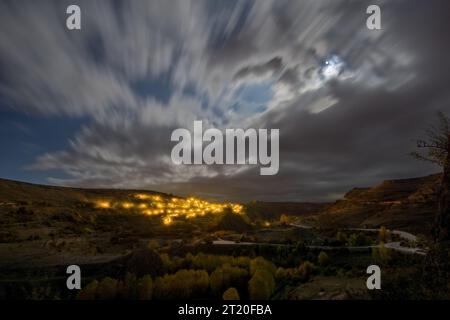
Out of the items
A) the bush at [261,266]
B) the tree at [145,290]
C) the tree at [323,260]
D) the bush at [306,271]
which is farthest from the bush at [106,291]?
the tree at [323,260]

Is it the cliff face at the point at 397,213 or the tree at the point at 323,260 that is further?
the cliff face at the point at 397,213

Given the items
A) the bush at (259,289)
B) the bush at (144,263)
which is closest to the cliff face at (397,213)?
the bush at (259,289)

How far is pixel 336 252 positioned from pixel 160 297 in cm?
2741

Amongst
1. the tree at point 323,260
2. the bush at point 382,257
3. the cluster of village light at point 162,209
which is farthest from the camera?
the cluster of village light at point 162,209

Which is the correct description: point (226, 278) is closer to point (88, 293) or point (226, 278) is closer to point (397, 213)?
point (88, 293)

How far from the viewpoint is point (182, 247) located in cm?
4166

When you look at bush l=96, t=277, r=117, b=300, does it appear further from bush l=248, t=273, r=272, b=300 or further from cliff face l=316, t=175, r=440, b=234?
cliff face l=316, t=175, r=440, b=234

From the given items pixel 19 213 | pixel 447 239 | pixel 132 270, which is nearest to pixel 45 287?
pixel 132 270

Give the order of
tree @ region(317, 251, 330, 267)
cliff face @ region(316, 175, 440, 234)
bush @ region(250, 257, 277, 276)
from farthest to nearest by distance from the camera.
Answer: cliff face @ region(316, 175, 440, 234), tree @ region(317, 251, 330, 267), bush @ region(250, 257, 277, 276)

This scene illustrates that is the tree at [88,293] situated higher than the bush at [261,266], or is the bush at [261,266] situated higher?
the tree at [88,293]

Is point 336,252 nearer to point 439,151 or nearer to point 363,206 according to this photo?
point 439,151

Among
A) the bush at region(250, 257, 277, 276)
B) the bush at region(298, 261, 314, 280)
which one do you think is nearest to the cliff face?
the bush at region(298, 261, 314, 280)

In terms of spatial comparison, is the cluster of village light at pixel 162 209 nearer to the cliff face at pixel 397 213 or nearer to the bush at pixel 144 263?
the cliff face at pixel 397 213

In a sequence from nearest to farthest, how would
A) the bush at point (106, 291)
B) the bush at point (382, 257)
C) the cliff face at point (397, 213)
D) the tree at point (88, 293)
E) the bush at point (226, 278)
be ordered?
1. the tree at point (88, 293)
2. the bush at point (106, 291)
3. the bush at point (226, 278)
4. the bush at point (382, 257)
5. the cliff face at point (397, 213)
